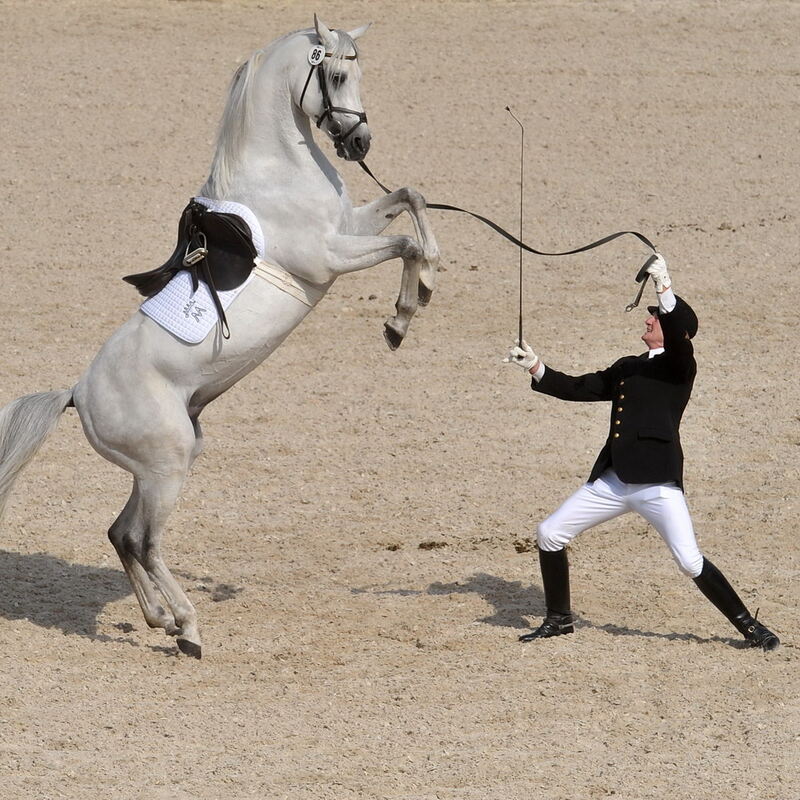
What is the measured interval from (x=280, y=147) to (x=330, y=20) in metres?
11.0

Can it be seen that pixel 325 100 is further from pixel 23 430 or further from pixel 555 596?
pixel 555 596

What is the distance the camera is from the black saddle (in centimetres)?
690

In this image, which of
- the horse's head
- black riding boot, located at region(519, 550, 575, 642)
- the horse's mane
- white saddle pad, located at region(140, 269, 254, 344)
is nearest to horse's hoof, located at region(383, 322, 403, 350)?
white saddle pad, located at region(140, 269, 254, 344)

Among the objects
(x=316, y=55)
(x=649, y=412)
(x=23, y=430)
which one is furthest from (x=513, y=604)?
(x=316, y=55)

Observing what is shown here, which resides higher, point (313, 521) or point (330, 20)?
point (330, 20)

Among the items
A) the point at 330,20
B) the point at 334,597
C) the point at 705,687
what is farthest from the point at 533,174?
the point at 705,687

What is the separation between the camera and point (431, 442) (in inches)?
405

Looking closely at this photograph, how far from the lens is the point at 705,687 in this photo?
22.0 ft

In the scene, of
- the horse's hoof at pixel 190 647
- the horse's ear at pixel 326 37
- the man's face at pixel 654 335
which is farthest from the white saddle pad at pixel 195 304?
the man's face at pixel 654 335

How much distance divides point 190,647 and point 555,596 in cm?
186

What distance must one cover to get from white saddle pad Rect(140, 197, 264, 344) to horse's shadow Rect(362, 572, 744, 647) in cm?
201

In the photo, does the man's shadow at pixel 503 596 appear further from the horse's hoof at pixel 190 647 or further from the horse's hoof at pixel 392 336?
the horse's hoof at pixel 392 336

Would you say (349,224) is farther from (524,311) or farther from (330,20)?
(330,20)

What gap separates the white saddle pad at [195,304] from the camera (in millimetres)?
6934
